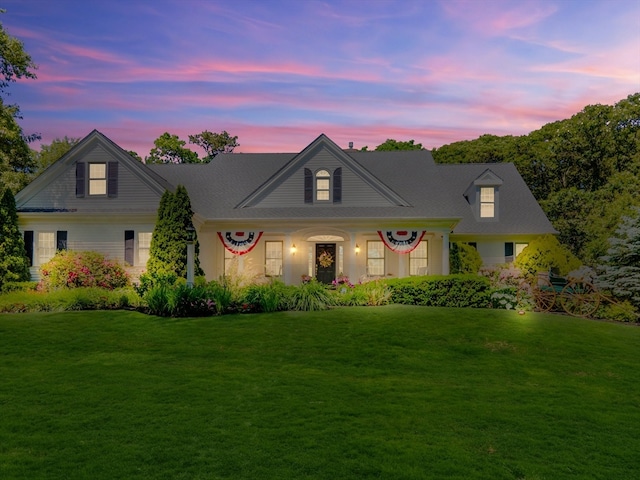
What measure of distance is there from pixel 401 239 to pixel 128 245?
469 inches

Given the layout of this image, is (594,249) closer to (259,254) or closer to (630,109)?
(259,254)

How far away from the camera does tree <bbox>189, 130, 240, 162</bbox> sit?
4588cm

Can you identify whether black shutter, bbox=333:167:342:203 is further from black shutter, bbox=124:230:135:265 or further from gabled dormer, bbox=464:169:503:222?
black shutter, bbox=124:230:135:265

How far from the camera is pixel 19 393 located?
8.61 meters

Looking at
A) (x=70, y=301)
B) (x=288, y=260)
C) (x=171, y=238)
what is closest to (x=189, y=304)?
(x=70, y=301)

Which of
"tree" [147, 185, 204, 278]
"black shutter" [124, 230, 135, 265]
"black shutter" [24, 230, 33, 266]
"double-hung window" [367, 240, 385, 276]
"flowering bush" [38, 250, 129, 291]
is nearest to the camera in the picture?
"flowering bush" [38, 250, 129, 291]

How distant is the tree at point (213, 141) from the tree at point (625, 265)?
34.3m

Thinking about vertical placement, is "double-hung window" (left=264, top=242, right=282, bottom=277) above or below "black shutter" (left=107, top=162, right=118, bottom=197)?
below

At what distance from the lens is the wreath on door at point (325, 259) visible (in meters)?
25.9

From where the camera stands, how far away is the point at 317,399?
8266 millimetres

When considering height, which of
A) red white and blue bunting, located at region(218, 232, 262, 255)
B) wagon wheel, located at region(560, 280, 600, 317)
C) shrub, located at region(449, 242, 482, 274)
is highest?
red white and blue bunting, located at region(218, 232, 262, 255)

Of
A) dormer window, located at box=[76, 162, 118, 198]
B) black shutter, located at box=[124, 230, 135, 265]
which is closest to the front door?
black shutter, located at box=[124, 230, 135, 265]

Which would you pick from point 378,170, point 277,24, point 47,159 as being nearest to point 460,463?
point 277,24

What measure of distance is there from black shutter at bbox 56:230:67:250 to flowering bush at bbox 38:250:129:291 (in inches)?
51.2
